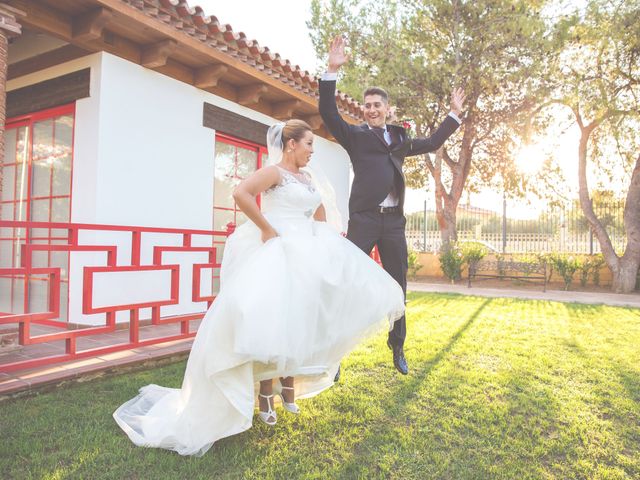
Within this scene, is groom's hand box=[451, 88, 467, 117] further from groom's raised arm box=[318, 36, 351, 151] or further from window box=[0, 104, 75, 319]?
window box=[0, 104, 75, 319]

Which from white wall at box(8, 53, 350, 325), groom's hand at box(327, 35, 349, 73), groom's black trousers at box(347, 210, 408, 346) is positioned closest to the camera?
groom's hand at box(327, 35, 349, 73)

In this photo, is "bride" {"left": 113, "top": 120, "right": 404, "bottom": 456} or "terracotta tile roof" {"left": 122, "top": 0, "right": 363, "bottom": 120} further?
"terracotta tile roof" {"left": 122, "top": 0, "right": 363, "bottom": 120}

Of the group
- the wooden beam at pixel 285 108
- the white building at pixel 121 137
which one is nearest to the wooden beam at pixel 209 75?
the white building at pixel 121 137

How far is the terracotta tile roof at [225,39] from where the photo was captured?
4.54 metres

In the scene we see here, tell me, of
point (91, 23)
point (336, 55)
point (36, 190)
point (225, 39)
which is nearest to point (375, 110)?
point (336, 55)

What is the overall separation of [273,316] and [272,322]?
1.2 inches

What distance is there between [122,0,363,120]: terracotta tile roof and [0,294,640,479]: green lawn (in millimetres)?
3423

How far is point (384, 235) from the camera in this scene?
335 cm

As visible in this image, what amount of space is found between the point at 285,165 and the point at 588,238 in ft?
43.3

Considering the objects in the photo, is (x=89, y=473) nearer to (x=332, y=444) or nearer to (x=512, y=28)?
(x=332, y=444)

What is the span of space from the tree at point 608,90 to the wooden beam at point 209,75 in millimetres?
10415

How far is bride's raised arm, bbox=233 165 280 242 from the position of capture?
2582mm

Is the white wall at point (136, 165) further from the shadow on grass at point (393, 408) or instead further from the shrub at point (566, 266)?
the shrub at point (566, 266)

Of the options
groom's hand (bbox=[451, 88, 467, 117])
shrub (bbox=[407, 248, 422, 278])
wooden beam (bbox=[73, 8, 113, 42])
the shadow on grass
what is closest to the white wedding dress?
the shadow on grass
